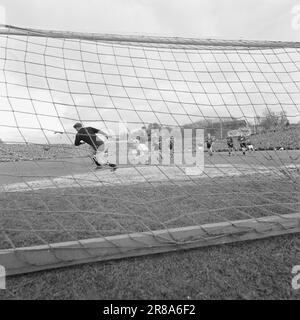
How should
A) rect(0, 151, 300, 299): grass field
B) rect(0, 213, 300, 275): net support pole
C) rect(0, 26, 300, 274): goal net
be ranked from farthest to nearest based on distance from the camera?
rect(0, 26, 300, 274): goal net < rect(0, 213, 300, 275): net support pole < rect(0, 151, 300, 299): grass field

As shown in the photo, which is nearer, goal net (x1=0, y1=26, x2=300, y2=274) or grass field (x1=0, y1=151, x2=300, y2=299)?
grass field (x1=0, y1=151, x2=300, y2=299)

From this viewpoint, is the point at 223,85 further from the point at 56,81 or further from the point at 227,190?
the point at 56,81

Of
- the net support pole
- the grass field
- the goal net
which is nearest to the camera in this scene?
the grass field

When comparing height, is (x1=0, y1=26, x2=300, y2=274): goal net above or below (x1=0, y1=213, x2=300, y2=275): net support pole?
above

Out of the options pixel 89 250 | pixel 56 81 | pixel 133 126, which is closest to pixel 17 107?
pixel 56 81

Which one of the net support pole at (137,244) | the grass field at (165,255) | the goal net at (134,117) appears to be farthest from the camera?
the goal net at (134,117)

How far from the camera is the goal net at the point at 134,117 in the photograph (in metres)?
2.40

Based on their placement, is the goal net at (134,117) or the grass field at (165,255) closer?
the grass field at (165,255)

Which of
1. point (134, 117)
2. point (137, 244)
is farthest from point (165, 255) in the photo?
point (134, 117)

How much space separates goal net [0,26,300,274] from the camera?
7.88ft

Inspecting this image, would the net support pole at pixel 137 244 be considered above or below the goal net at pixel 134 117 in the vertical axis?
below

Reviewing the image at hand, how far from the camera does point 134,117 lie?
9.70 feet

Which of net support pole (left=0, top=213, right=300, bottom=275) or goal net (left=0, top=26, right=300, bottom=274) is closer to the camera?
net support pole (left=0, top=213, right=300, bottom=275)
